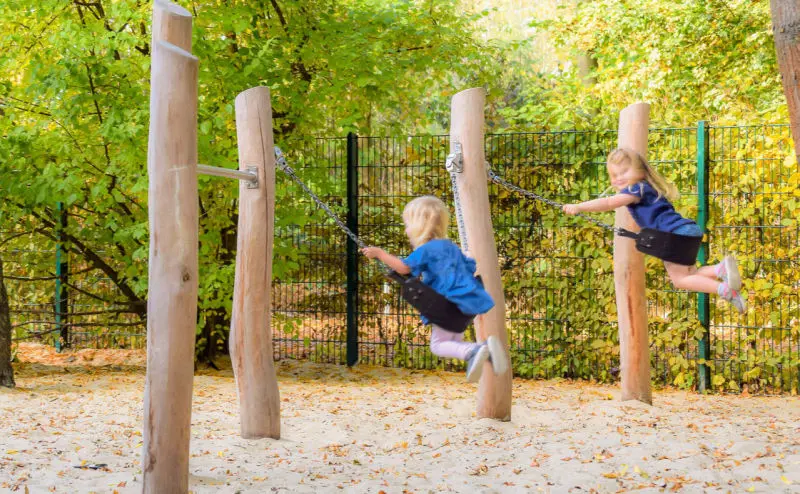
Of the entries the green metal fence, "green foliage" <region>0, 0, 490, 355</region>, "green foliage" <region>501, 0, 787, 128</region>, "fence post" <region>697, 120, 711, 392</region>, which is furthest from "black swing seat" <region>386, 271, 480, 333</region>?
"green foliage" <region>501, 0, 787, 128</region>

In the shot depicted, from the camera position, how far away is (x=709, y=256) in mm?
8023

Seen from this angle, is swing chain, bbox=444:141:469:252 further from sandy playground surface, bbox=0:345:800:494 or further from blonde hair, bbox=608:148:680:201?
sandy playground surface, bbox=0:345:800:494

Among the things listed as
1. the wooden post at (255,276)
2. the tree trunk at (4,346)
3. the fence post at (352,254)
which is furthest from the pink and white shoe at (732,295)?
the tree trunk at (4,346)

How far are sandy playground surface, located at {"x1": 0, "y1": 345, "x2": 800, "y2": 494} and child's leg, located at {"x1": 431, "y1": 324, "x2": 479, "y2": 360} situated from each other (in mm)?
770

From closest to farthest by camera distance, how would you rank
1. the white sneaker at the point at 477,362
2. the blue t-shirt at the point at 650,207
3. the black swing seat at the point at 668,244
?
the white sneaker at the point at 477,362 < the black swing seat at the point at 668,244 < the blue t-shirt at the point at 650,207

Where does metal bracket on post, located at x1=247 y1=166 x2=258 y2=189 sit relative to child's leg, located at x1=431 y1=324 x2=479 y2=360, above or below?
above

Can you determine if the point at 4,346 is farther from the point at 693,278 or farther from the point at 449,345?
the point at 693,278

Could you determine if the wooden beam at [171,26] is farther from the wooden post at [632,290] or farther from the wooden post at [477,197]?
the wooden post at [632,290]

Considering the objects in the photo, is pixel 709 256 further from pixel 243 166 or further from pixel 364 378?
pixel 243 166

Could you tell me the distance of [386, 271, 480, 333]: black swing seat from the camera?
13.9ft

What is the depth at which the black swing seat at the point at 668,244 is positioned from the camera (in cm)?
506

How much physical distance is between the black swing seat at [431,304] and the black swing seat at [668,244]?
1.30m

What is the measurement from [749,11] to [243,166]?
32.3 feet

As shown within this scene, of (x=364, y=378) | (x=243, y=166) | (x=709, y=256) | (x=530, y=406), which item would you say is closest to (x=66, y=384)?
(x=364, y=378)
